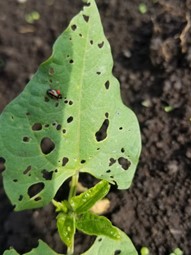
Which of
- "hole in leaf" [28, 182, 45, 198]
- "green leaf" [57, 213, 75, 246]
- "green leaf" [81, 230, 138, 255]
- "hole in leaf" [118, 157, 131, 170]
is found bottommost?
"hole in leaf" [28, 182, 45, 198]

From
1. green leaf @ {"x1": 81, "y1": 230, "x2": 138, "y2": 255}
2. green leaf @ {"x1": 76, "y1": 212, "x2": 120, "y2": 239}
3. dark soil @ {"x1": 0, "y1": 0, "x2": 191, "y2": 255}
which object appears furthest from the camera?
dark soil @ {"x1": 0, "y1": 0, "x2": 191, "y2": 255}

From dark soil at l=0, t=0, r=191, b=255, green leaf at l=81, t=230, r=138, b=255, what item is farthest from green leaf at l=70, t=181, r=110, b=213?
dark soil at l=0, t=0, r=191, b=255

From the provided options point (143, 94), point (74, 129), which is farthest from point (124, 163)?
point (74, 129)

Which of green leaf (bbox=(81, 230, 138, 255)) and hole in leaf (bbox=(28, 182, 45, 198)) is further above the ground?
green leaf (bbox=(81, 230, 138, 255))

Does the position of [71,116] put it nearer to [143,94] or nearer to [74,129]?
[74,129]

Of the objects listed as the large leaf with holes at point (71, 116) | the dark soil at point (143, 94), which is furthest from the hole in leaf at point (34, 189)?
the large leaf with holes at point (71, 116)

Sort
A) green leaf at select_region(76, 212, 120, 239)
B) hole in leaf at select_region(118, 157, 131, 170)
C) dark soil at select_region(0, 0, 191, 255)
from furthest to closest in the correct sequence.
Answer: hole in leaf at select_region(118, 157, 131, 170), dark soil at select_region(0, 0, 191, 255), green leaf at select_region(76, 212, 120, 239)

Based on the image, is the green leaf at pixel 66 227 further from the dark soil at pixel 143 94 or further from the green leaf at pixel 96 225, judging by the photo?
the dark soil at pixel 143 94

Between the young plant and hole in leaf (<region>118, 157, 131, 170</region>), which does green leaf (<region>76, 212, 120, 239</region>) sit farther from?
hole in leaf (<region>118, 157, 131, 170</region>)
